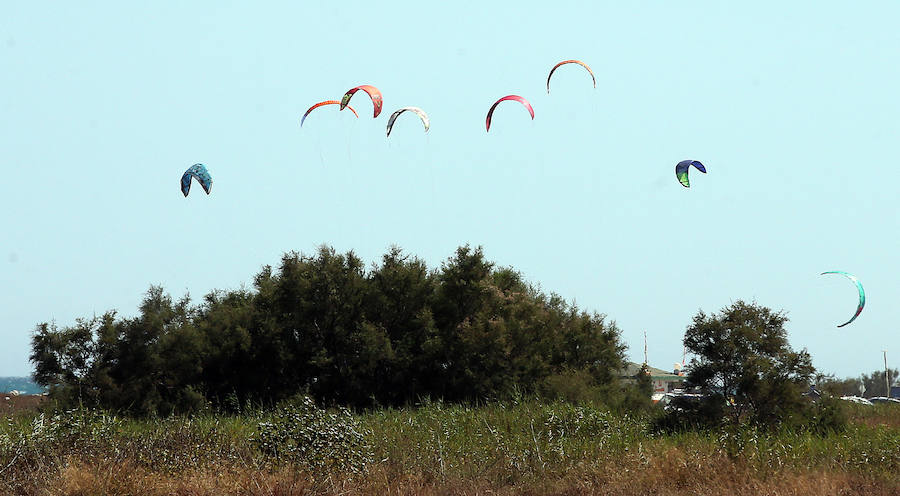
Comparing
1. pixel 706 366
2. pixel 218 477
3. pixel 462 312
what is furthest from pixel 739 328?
pixel 462 312

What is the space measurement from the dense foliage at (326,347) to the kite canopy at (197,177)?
7.11m

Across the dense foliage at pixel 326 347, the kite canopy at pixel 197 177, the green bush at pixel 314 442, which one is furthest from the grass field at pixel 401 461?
the dense foliage at pixel 326 347

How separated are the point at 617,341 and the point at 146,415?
17919 millimetres

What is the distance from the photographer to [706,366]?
1819 centimetres

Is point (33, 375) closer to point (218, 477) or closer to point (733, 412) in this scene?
point (218, 477)

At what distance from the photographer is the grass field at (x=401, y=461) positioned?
40.9 ft

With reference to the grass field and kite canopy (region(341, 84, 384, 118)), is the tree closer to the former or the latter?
the grass field

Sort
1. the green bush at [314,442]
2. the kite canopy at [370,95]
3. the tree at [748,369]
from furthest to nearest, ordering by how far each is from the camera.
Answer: the kite canopy at [370,95] → the tree at [748,369] → the green bush at [314,442]

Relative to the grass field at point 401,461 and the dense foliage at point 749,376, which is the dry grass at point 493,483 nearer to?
the grass field at point 401,461

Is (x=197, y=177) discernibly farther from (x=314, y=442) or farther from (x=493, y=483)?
(x=493, y=483)

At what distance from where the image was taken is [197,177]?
908 inches

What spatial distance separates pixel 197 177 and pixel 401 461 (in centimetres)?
1158

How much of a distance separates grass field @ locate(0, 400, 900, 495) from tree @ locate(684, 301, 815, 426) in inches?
52.4

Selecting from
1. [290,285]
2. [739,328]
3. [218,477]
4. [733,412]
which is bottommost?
[218,477]
